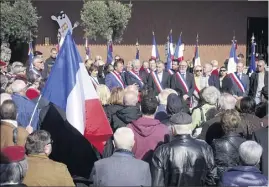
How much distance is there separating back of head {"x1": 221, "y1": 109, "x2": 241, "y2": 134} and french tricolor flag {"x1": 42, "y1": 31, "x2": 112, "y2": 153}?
123cm

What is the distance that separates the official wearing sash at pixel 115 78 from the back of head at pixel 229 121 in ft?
18.5

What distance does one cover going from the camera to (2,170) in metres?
3.93

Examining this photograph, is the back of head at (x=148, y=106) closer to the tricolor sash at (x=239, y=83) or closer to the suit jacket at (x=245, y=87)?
the suit jacket at (x=245, y=87)

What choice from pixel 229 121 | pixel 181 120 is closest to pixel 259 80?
pixel 229 121

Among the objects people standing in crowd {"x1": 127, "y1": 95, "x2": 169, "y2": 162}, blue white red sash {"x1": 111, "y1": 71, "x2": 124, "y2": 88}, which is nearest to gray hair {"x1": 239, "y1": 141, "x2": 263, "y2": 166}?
people standing in crowd {"x1": 127, "y1": 95, "x2": 169, "y2": 162}

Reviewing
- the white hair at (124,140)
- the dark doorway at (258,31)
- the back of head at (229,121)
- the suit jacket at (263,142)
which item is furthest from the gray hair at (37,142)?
the dark doorway at (258,31)

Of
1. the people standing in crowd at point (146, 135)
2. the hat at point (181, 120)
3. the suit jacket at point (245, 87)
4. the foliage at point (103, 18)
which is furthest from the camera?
the foliage at point (103, 18)

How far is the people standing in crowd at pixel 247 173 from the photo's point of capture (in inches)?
177

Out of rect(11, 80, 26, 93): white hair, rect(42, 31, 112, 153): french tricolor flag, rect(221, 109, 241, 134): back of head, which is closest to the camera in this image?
rect(221, 109, 241, 134): back of head

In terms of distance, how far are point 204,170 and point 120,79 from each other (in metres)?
6.62

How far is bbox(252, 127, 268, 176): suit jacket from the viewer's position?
5.49 metres

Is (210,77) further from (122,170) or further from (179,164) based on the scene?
(122,170)

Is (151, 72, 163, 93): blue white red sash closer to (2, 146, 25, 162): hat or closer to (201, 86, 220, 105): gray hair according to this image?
(201, 86, 220, 105): gray hair

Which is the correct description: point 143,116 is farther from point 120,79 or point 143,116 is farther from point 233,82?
point 233,82
